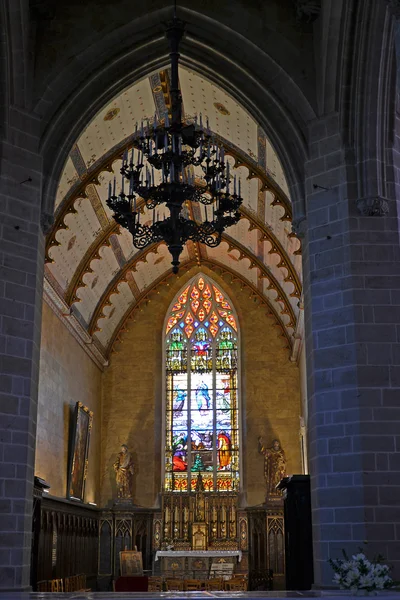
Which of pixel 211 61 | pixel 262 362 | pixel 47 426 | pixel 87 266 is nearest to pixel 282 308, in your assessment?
pixel 262 362

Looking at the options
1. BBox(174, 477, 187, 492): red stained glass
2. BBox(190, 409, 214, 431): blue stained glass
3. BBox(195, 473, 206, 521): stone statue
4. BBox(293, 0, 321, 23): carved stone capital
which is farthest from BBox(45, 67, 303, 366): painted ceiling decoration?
BBox(195, 473, 206, 521): stone statue

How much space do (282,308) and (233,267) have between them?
205 cm

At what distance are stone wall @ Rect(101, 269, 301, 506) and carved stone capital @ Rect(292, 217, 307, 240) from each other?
33.6 feet

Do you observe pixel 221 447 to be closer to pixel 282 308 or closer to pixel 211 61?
pixel 282 308

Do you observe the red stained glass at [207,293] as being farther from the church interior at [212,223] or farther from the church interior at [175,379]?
the church interior at [212,223]

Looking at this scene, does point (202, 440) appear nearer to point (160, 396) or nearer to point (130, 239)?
point (160, 396)

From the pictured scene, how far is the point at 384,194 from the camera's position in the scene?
9.28 m

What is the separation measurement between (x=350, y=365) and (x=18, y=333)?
3930mm

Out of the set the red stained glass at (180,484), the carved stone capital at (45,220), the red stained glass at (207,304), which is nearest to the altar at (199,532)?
the red stained glass at (180,484)

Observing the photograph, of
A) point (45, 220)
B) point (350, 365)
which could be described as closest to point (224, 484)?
point (45, 220)

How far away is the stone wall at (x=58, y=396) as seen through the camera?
→ 47.5 feet

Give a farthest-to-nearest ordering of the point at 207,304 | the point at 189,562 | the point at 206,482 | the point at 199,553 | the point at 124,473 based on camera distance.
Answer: the point at 207,304, the point at 206,482, the point at 124,473, the point at 189,562, the point at 199,553

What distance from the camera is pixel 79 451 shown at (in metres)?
17.2

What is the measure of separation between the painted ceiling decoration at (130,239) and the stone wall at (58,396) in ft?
1.62
